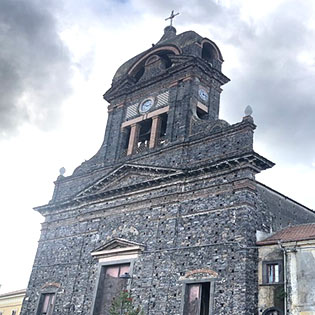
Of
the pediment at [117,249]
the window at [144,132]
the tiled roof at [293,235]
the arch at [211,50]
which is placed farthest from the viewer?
the arch at [211,50]

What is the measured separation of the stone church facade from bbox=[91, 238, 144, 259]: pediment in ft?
0.20

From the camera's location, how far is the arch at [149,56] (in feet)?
81.6

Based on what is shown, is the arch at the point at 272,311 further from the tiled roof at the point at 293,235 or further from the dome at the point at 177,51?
the dome at the point at 177,51

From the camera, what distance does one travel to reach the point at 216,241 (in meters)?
17.6

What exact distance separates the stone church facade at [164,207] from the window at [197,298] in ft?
0.13

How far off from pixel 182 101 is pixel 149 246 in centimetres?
742

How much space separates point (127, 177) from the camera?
74.5 feet

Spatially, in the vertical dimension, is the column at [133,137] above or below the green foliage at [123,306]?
above

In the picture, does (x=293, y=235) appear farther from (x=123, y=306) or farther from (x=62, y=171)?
(x=62, y=171)

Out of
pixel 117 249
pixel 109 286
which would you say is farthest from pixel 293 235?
pixel 109 286

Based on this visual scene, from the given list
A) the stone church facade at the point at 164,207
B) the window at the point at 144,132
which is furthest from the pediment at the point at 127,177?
the window at the point at 144,132

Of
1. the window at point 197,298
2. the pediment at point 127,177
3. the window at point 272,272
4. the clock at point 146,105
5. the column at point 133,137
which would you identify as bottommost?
the window at point 197,298

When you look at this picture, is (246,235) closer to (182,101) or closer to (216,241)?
(216,241)

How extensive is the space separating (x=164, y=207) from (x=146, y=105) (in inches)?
269
